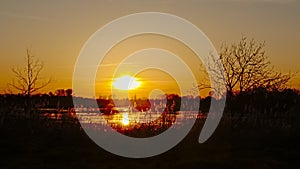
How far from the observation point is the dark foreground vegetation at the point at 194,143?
13.6m

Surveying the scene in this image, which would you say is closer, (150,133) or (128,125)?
(150,133)

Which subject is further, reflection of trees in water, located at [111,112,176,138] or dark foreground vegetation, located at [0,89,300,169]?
reflection of trees in water, located at [111,112,176,138]

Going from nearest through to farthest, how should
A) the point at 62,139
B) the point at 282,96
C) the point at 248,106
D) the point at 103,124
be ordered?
the point at 62,139
the point at 103,124
the point at 248,106
the point at 282,96

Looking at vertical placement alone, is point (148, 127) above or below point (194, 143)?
above

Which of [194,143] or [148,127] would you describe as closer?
[194,143]

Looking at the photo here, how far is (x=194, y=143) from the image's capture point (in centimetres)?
1691

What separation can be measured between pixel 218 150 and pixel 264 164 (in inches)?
94.1

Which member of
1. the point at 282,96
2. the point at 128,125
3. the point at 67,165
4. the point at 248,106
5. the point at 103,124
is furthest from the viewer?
the point at 282,96

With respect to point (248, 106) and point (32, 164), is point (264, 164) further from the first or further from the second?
point (248, 106)

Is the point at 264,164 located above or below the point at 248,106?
below

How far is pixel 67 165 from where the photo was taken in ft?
43.1

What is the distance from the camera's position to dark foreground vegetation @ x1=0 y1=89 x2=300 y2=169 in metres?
13.6

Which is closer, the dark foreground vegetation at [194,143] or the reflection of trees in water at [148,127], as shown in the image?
the dark foreground vegetation at [194,143]

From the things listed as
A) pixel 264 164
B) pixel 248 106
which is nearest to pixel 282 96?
pixel 248 106
